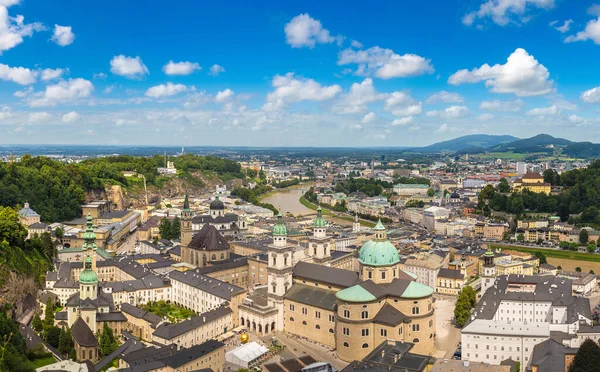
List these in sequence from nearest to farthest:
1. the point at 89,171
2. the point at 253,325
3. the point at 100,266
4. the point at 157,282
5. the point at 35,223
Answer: the point at 253,325 → the point at 157,282 → the point at 100,266 → the point at 35,223 → the point at 89,171

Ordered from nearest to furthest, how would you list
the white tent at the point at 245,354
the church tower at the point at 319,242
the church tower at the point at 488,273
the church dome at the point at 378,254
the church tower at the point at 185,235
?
the white tent at the point at 245,354
the church dome at the point at 378,254
the church tower at the point at 319,242
the church tower at the point at 488,273
the church tower at the point at 185,235

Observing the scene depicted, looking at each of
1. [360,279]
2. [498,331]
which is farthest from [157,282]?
[498,331]

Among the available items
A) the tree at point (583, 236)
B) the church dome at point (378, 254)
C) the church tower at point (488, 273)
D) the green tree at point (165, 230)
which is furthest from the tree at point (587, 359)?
the green tree at point (165, 230)

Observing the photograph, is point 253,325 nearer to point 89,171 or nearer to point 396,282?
point 396,282

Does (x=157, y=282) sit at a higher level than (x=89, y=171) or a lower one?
lower

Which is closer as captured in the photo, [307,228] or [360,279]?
[360,279]

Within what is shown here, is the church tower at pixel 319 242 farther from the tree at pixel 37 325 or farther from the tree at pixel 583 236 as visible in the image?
the tree at pixel 583 236
